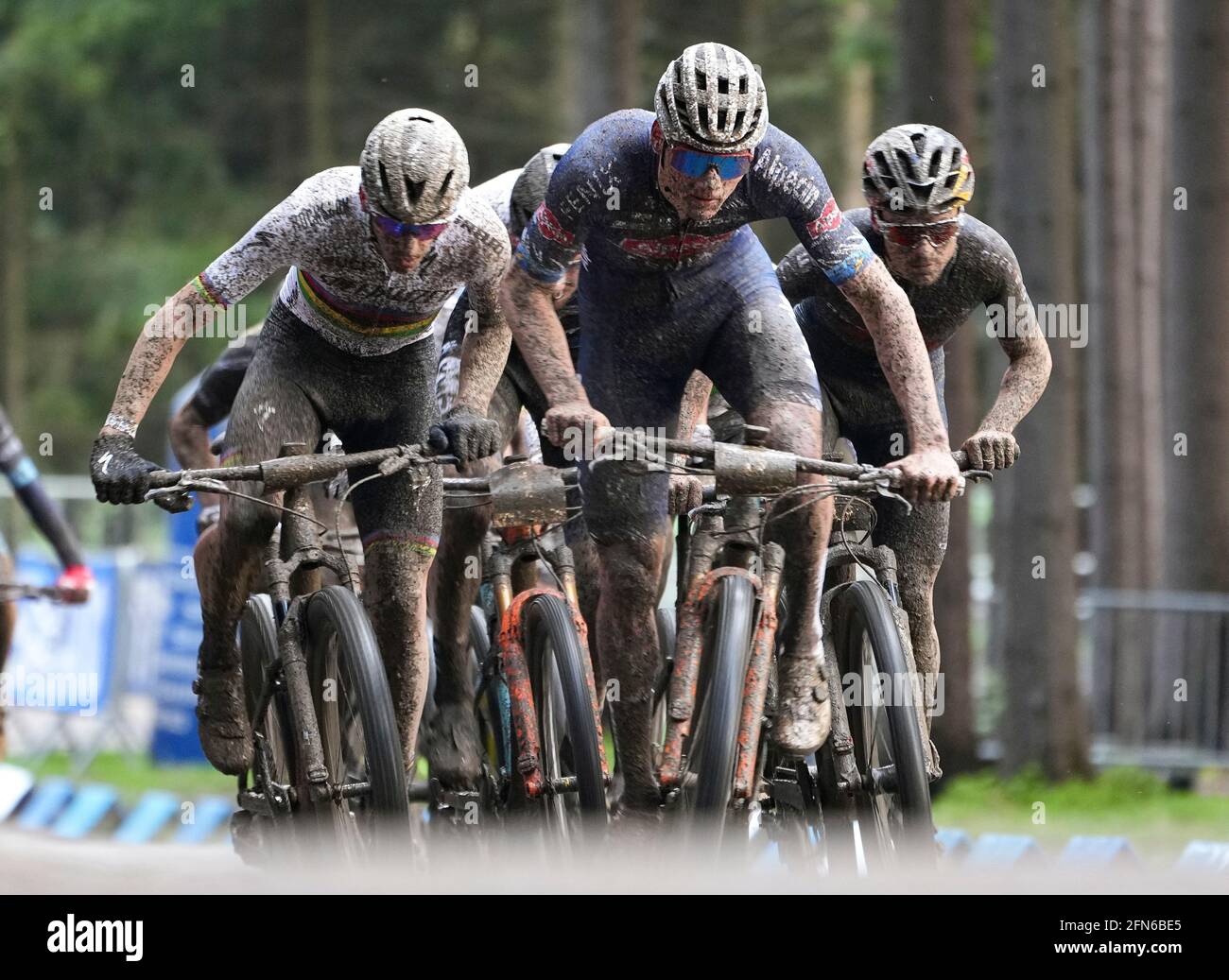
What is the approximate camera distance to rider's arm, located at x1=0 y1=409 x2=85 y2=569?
10.5 meters

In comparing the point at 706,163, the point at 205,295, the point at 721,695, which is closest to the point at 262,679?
the point at 205,295

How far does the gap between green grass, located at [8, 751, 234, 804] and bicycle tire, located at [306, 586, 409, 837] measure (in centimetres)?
770

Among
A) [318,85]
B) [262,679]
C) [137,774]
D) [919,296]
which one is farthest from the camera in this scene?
[318,85]

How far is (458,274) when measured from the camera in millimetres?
6965

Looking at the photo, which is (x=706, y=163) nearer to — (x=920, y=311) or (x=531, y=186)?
(x=920, y=311)

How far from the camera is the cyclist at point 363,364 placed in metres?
6.57

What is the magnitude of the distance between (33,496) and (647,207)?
481 cm

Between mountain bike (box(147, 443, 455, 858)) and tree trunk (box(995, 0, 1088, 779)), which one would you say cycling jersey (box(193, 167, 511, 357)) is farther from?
tree trunk (box(995, 0, 1088, 779))

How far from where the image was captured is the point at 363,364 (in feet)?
24.2

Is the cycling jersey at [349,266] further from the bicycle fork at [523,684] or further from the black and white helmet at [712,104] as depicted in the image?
the bicycle fork at [523,684]

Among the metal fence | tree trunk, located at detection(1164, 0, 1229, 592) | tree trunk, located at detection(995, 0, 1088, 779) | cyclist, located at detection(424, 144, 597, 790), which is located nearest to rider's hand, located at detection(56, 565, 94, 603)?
cyclist, located at detection(424, 144, 597, 790)
